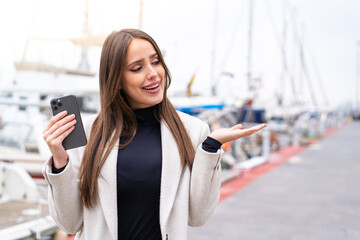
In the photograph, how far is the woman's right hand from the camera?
1.23 m

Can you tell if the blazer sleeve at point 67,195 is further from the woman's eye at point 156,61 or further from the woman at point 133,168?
the woman's eye at point 156,61

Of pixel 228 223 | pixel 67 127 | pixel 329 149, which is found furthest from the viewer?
pixel 329 149

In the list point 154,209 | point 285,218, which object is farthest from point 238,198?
point 154,209

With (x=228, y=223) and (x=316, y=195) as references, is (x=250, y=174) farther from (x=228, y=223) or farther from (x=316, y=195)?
(x=228, y=223)

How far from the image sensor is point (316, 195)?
272 inches

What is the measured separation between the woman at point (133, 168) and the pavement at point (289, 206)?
3398mm

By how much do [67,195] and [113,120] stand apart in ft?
1.05

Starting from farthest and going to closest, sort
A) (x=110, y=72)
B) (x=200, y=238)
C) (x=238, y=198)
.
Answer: (x=238, y=198) < (x=200, y=238) < (x=110, y=72)

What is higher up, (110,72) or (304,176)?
(110,72)

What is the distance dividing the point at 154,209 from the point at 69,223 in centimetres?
31

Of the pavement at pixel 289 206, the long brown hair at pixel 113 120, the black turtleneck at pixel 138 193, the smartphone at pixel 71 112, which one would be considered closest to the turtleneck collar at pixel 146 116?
the long brown hair at pixel 113 120

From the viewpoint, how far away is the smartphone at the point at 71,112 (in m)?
1.27

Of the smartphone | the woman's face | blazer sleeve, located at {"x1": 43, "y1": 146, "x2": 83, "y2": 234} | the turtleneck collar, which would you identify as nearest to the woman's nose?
the woman's face

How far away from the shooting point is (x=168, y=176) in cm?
138
